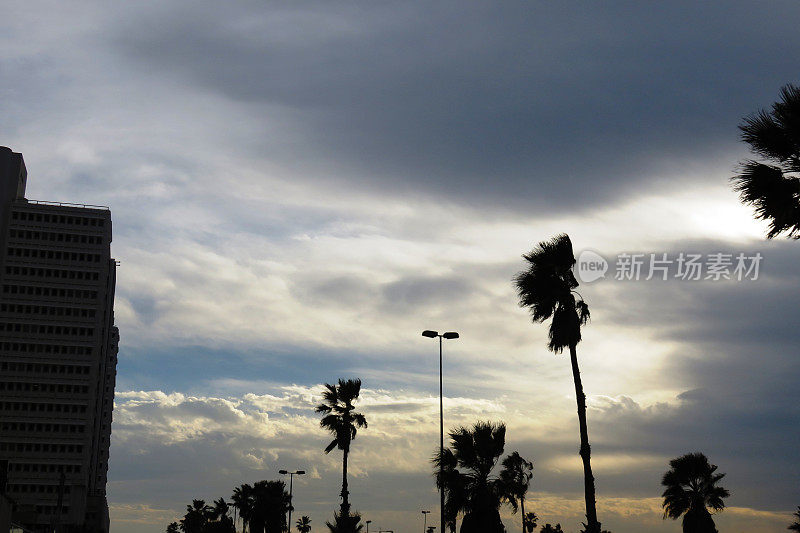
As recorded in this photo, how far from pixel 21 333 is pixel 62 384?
44.5ft

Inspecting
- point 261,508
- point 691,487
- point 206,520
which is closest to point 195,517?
point 206,520

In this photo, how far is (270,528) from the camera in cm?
9575

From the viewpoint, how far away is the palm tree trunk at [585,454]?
32.6 meters

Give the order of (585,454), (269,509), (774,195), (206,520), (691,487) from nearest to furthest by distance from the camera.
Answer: (774,195), (585,454), (691,487), (269,509), (206,520)

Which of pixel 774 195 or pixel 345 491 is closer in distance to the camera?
pixel 774 195

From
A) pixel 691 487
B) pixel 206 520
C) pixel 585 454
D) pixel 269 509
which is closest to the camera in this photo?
pixel 585 454

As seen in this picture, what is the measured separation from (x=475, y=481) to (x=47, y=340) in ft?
486

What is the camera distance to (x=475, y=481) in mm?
40531

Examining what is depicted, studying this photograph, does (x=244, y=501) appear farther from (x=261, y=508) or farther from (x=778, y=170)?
(x=778, y=170)

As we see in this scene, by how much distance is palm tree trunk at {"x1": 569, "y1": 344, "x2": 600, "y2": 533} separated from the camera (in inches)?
1284

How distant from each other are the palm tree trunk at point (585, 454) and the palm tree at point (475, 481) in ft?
23.6

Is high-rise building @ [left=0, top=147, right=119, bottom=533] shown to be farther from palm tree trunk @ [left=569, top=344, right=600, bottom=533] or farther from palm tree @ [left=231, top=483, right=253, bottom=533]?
palm tree trunk @ [left=569, top=344, right=600, bottom=533]

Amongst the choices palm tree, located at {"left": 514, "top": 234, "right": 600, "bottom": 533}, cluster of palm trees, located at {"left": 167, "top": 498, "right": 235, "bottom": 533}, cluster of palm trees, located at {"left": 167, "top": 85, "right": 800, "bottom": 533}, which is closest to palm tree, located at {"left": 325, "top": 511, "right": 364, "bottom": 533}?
cluster of palm trees, located at {"left": 167, "top": 85, "right": 800, "bottom": 533}

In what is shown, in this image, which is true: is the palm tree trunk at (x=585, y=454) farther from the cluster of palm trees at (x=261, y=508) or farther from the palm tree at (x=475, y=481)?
the cluster of palm trees at (x=261, y=508)
